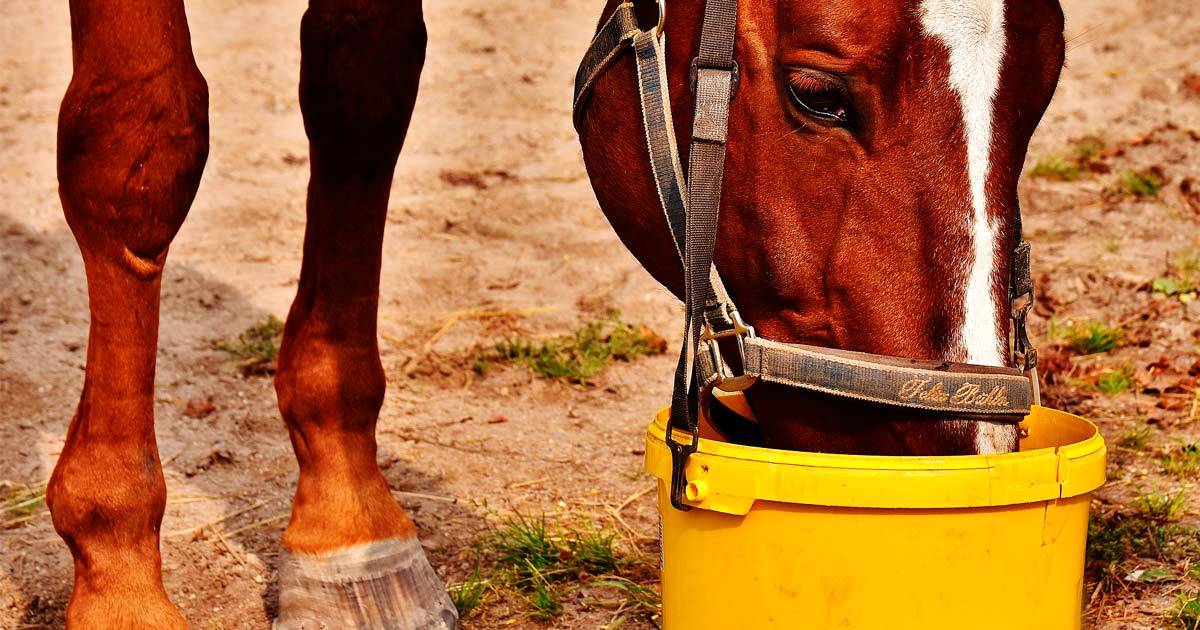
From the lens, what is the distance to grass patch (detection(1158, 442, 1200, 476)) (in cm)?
288

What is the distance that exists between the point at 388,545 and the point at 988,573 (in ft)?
3.82

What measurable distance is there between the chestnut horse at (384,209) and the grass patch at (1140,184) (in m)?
3.59

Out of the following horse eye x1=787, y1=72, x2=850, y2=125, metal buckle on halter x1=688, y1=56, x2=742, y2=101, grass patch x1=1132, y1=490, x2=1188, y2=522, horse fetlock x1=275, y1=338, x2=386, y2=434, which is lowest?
grass patch x1=1132, y1=490, x2=1188, y2=522

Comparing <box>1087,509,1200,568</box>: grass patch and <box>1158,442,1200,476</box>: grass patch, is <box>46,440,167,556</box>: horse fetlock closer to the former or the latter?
<box>1087,509,1200,568</box>: grass patch

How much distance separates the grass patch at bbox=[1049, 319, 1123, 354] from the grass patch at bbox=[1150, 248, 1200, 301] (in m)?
0.34

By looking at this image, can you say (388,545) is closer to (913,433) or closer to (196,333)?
(913,433)

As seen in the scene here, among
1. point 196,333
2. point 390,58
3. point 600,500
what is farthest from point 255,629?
point 196,333

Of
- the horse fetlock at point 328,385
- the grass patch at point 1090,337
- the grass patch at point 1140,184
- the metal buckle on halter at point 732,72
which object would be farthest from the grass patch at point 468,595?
the grass patch at point 1140,184

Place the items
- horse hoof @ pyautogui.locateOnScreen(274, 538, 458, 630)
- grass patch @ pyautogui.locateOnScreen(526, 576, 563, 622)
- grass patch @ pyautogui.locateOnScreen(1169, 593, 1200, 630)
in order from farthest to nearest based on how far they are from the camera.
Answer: grass patch @ pyautogui.locateOnScreen(526, 576, 563, 622)
horse hoof @ pyautogui.locateOnScreen(274, 538, 458, 630)
grass patch @ pyautogui.locateOnScreen(1169, 593, 1200, 630)

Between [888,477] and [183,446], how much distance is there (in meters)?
2.23

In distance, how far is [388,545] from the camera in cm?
231

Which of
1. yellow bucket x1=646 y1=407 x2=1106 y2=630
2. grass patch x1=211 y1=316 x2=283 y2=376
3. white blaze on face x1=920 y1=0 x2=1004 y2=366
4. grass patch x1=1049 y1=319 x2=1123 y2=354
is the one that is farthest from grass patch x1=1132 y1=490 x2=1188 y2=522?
grass patch x1=211 y1=316 x2=283 y2=376

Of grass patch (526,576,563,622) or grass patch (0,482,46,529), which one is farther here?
grass patch (0,482,46,529)

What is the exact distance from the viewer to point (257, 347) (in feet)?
12.5
